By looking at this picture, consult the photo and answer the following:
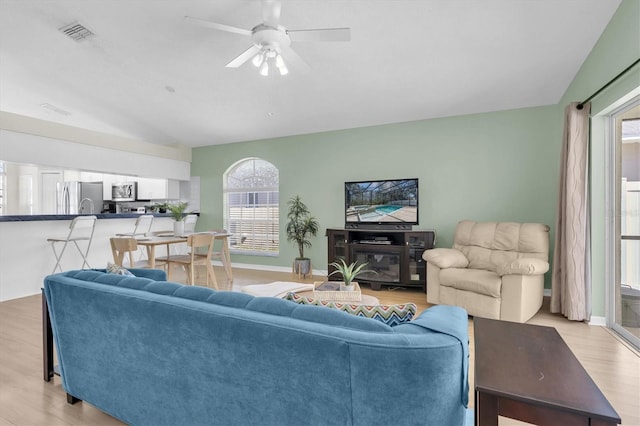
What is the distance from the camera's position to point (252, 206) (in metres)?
6.49

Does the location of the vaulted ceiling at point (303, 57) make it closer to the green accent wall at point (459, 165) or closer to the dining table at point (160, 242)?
the green accent wall at point (459, 165)

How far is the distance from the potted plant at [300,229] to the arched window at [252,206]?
1.68 ft

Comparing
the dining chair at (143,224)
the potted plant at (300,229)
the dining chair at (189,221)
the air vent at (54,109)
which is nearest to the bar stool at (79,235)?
the dining chair at (143,224)

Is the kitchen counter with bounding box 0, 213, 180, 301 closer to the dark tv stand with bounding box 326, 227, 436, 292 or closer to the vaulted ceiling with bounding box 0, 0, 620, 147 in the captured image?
the vaulted ceiling with bounding box 0, 0, 620, 147

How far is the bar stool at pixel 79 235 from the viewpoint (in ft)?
14.5

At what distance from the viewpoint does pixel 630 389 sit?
2.12 m

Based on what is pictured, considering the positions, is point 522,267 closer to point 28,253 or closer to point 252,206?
point 252,206

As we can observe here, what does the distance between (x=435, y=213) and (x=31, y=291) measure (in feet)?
18.4

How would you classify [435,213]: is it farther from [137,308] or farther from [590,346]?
[137,308]

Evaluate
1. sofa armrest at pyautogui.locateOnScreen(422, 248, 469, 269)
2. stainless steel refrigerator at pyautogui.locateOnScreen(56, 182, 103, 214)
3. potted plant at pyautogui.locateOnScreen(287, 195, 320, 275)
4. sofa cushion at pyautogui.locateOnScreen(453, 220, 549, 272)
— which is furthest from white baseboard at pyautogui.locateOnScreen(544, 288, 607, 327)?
stainless steel refrigerator at pyautogui.locateOnScreen(56, 182, 103, 214)

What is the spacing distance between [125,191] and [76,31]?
4.09 metres

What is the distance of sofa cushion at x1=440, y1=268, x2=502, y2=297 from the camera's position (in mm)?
3268

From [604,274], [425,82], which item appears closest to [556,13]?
[425,82]

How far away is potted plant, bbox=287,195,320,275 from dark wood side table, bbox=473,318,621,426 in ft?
14.2
